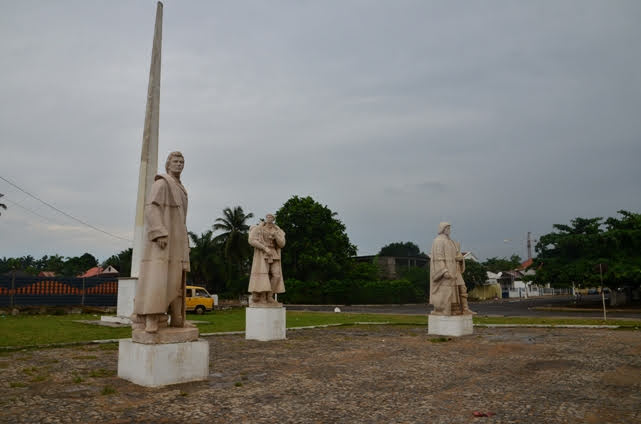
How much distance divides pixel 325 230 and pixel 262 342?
109 ft

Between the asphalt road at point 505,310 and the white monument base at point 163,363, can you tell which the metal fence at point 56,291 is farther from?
the white monument base at point 163,363

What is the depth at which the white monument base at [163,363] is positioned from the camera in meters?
6.07

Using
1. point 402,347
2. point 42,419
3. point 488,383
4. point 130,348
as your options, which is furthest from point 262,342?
point 42,419

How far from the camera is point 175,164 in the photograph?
6898mm

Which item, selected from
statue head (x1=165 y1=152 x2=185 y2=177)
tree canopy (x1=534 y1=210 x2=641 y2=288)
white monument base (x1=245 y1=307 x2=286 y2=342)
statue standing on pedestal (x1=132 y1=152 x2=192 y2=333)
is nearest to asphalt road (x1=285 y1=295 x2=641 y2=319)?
tree canopy (x1=534 y1=210 x2=641 y2=288)

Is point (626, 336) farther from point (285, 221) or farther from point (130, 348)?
point (285, 221)

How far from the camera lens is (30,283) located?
23.2 metres

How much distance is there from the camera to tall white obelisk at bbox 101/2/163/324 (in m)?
16.7

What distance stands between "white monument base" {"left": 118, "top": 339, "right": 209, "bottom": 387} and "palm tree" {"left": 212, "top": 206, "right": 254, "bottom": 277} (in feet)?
132

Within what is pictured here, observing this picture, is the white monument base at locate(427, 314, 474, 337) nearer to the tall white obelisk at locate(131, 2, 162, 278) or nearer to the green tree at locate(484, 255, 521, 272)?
the tall white obelisk at locate(131, 2, 162, 278)

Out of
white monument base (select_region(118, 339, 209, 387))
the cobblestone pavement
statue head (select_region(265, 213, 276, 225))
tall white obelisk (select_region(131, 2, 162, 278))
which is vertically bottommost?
the cobblestone pavement

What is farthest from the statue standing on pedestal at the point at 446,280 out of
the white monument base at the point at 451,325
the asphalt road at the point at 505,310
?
the asphalt road at the point at 505,310

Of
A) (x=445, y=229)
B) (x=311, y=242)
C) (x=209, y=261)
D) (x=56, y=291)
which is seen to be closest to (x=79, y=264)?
(x=209, y=261)

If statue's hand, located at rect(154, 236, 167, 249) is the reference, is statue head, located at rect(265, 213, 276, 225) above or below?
above
